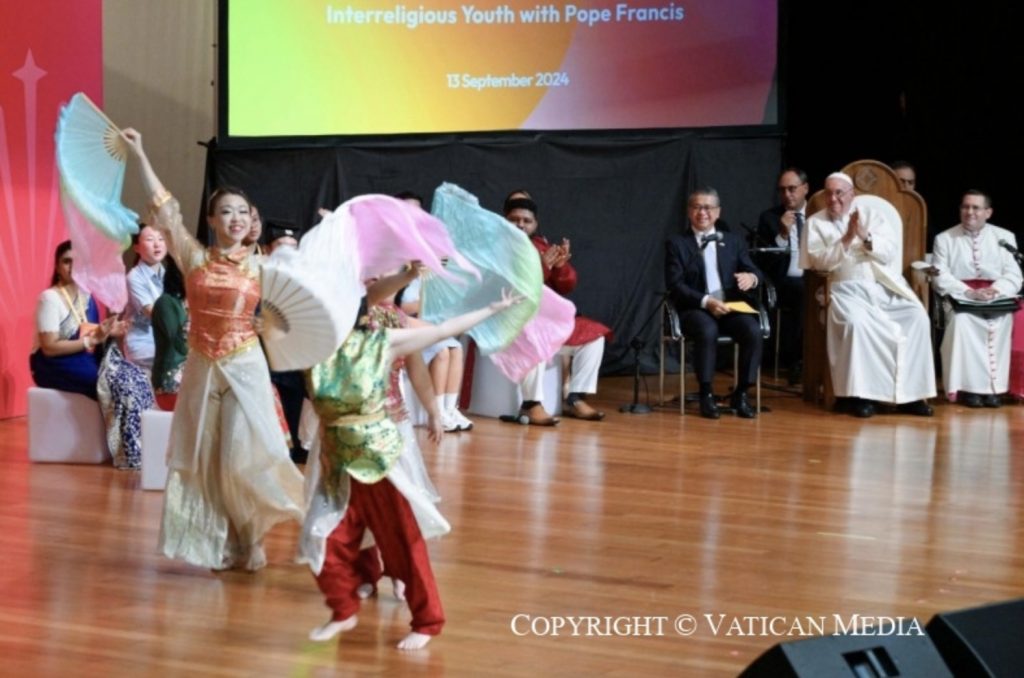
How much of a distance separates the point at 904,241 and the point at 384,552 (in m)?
5.96

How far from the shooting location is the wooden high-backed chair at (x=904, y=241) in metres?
9.58

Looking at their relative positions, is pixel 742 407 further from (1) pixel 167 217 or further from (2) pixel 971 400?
(1) pixel 167 217

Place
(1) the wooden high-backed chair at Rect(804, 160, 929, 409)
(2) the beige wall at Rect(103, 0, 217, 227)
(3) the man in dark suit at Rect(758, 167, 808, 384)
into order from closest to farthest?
(1) the wooden high-backed chair at Rect(804, 160, 929, 409), (3) the man in dark suit at Rect(758, 167, 808, 384), (2) the beige wall at Rect(103, 0, 217, 227)

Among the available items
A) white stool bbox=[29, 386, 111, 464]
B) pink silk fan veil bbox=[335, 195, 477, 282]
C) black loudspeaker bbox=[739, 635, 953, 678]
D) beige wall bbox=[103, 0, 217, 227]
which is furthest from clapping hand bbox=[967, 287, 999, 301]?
black loudspeaker bbox=[739, 635, 953, 678]

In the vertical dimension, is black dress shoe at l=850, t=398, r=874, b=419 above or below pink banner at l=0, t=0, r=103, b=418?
below

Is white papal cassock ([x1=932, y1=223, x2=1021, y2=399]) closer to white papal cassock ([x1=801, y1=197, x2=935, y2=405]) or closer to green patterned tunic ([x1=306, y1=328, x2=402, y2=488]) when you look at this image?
white papal cassock ([x1=801, y1=197, x2=935, y2=405])

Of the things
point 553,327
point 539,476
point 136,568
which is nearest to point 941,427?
point 539,476

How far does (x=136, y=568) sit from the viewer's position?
539cm

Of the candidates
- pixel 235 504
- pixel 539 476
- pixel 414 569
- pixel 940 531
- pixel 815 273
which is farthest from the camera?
pixel 815 273

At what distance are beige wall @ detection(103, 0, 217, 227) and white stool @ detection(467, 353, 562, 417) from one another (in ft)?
9.82

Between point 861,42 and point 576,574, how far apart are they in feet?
22.3

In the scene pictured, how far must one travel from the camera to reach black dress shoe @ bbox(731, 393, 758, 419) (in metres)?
8.99

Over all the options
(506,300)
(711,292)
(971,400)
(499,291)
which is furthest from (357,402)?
(971,400)

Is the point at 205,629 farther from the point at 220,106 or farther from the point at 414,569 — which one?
the point at 220,106
